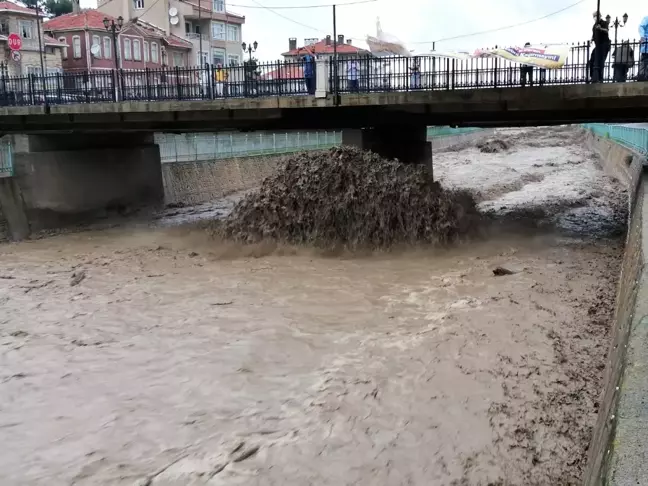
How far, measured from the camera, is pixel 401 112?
2100 cm

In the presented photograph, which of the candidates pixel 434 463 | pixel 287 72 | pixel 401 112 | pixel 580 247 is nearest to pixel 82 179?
pixel 287 72

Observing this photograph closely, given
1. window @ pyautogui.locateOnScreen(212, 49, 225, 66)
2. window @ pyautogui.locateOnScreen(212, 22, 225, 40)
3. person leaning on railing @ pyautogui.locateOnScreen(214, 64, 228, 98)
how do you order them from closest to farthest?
1. person leaning on railing @ pyautogui.locateOnScreen(214, 64, 228, 98)
2. window @ pyautogui.locateOnScreen(212, 49, 225, 66)
3. window @ pyautogui.locateOnScreen(212, 22, 225, 40)

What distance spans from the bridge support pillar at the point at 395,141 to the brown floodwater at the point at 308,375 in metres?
6.46

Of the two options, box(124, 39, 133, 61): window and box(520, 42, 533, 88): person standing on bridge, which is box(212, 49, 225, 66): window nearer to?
box(124, 39, 133, 61): window

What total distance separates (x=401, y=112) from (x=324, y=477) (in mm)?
16203

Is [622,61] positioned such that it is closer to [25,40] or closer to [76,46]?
[25,40]

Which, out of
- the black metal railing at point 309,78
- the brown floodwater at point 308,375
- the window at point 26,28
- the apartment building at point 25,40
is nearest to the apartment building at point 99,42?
the apartment building at point 25,40

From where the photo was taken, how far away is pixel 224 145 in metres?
36.2

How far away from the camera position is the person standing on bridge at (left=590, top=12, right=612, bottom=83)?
52.5 ft

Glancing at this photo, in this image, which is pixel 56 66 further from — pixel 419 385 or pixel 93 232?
pixel 419 385

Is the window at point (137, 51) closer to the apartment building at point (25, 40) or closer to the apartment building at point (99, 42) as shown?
the apartment building at point (99, 42)

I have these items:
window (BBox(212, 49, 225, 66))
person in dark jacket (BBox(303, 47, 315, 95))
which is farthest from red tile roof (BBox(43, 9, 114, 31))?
person in dark jacket (BBox(303, 47, 315, 95))

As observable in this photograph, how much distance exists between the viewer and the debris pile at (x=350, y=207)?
61.3 ft

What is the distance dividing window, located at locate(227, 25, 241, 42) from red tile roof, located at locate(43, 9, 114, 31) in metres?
17.5
